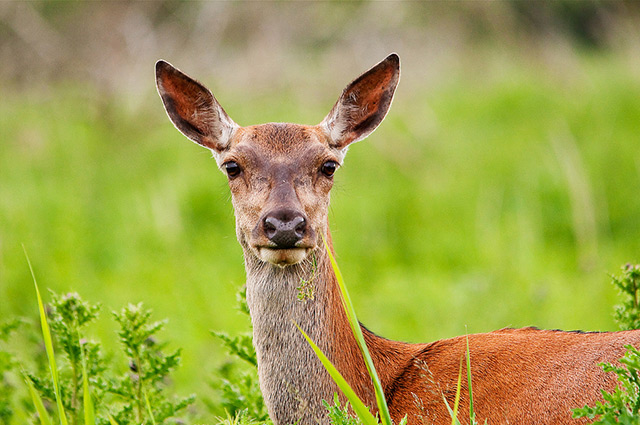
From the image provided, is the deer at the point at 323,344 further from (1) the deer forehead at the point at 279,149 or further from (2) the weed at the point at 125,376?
(2) the weed at the point at 125,376

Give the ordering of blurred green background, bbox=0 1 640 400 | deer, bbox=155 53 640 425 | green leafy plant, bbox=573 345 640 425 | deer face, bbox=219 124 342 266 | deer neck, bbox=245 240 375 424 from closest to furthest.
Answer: green leafy plant, bbox=573 345 640 425 < deer, bbox=155 53 640 425 < deer face, bbox=219 124 342 266 < deer neck, bbox=245 240 375 424 < blurred green background, bbox=0 1 640 400

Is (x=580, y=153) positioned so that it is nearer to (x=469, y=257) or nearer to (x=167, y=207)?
(x=469, y=257)

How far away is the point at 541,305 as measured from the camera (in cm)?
654

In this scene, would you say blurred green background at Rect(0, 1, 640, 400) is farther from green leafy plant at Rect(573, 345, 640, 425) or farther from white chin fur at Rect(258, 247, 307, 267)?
Result: green leafy plant at Rect(573, 345, 640, 425)

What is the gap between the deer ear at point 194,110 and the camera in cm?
427

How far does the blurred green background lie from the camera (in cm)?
713

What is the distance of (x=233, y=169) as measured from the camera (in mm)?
3936

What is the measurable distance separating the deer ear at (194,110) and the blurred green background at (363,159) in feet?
7.52

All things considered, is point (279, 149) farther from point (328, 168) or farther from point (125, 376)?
point (125, 376)

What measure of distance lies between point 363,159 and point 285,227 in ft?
21.6

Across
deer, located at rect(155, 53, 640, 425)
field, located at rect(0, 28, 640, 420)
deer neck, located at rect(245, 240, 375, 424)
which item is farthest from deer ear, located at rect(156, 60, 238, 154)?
field, located at rect(0, 28, 640, 420)

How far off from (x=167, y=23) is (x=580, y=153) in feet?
18.4

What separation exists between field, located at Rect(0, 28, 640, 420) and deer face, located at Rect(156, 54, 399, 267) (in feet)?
4.58

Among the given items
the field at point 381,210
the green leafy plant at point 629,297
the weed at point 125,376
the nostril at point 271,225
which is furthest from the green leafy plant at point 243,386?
the green leafy plant at point 629,297
